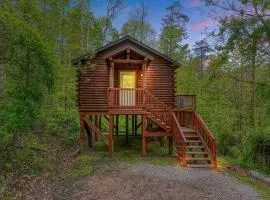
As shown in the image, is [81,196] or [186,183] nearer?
[81,196]

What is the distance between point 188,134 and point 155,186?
609 cm

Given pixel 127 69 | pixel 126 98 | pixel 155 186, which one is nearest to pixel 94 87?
pixel 126 98

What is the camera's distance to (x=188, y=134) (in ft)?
48.6

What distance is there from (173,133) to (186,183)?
5.41 m

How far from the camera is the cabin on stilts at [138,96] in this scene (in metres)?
14.7

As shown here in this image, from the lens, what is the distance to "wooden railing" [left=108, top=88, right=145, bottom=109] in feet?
49.0

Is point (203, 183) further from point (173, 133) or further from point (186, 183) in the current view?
point (173, 133)

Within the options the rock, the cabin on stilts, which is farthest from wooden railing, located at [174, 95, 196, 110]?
the rock

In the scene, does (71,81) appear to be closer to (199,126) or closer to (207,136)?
(199,126)

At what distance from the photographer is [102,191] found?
8.76 m

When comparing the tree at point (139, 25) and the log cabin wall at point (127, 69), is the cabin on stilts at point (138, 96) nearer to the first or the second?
the log cabin wall at point (127, 69)

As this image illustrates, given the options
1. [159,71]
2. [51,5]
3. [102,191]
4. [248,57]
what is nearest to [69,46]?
[51,5]

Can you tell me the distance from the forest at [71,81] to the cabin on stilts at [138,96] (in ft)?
4.90

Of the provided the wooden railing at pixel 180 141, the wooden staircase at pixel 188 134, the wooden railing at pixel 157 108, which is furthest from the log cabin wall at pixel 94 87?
the wooden railing at pixel 180 141
